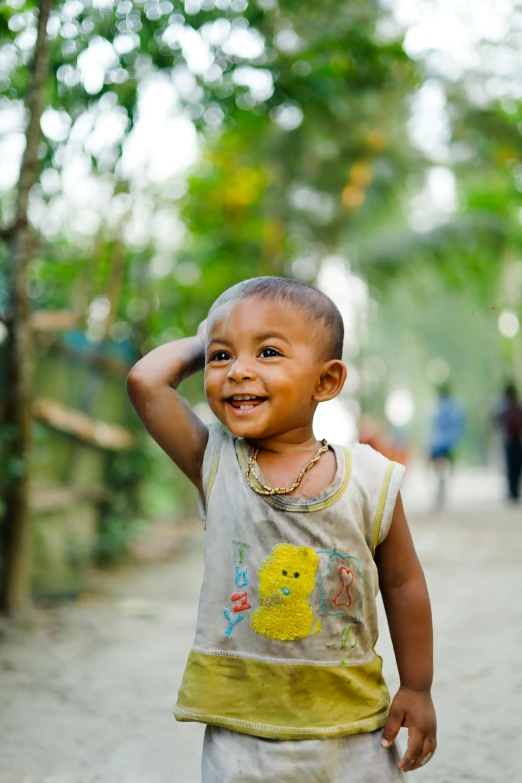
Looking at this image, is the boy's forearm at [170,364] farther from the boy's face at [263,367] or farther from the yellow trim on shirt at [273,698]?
the yellow trim on shirt at [273,698]

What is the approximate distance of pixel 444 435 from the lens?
11.4m

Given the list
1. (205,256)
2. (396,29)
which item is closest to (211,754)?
(205,256)

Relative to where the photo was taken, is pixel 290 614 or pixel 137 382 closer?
pixel 290 614

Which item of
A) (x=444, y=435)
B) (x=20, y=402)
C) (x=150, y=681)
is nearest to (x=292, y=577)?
(x=150, y=681)

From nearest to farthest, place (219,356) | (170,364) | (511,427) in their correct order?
(219,356)
(170,364)
(511,427)

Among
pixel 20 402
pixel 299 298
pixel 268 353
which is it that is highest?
pixel 20 402

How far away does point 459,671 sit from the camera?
4039 millimetres

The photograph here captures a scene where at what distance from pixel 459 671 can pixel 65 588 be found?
2858mm

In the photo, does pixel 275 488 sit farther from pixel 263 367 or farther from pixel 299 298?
pixel 299 298

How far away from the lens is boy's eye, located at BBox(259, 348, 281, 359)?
1704mm

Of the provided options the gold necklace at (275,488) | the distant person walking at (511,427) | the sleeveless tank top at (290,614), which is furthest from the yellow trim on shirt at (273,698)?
the distant person walking at (511,427)

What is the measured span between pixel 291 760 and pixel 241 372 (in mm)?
755

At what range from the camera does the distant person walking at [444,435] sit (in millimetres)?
11336

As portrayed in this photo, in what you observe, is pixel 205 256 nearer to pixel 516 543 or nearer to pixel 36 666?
pixel 516 543
